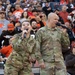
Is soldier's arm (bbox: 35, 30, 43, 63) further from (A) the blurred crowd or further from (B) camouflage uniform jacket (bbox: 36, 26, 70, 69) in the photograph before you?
(A) the blurred crowd

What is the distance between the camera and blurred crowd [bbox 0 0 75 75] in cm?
1012

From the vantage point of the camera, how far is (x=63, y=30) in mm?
7176

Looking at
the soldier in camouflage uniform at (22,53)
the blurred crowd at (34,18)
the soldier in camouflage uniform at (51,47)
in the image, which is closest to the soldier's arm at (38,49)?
the soldier in camouflage uniform at (51,47)

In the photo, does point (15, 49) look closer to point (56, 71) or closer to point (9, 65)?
point (9, 65)

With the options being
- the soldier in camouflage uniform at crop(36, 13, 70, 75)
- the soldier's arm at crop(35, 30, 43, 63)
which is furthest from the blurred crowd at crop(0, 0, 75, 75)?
the soldier's arm at crop(35, 30, 43, 63)

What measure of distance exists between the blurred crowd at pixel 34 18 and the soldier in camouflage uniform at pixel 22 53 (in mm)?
759

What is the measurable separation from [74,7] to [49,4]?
47.9 inches

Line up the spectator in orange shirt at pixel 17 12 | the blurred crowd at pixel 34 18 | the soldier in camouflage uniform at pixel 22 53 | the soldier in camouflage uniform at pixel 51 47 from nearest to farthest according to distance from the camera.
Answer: the soldier in camouflage uniform at pixel 22 53 < the soldier in camouflage uniform at pixel 51 47 < the blurred crowd at pixel 34 18 < the spectator in orange shirt at pixel 17 12

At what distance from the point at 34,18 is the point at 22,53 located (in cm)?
633

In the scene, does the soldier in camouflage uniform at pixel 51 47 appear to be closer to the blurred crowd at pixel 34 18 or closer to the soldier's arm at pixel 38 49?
the soldier's arm at pixel 38 49

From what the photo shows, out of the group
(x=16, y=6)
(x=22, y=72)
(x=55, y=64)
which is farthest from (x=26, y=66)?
(x=16, y=6)

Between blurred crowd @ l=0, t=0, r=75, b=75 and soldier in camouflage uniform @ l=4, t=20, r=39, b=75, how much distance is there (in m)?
0.76

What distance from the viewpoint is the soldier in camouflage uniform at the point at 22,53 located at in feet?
22.1

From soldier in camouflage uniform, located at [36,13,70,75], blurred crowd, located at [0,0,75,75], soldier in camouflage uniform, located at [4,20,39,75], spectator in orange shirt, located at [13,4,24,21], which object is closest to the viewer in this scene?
soldier in camouflage uniform, located at [4,20,39,75]
